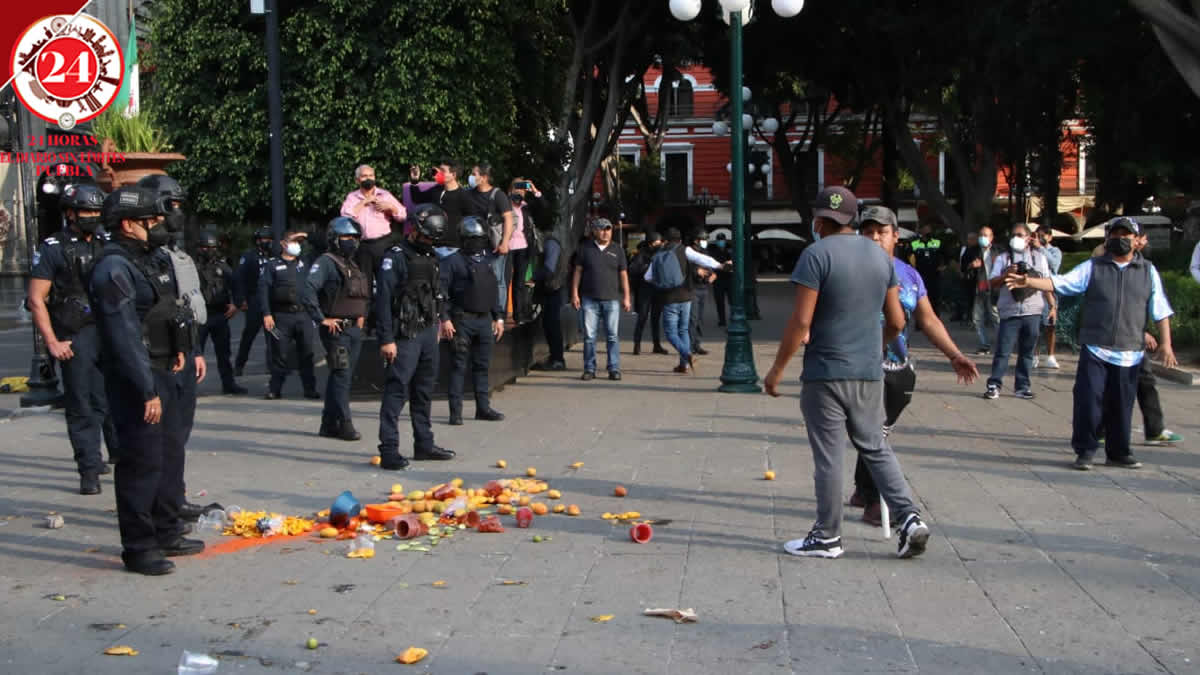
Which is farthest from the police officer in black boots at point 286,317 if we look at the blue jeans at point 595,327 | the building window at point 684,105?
the building window at point 684,105

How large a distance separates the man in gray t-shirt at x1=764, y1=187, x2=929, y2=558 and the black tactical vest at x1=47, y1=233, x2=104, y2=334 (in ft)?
14.9

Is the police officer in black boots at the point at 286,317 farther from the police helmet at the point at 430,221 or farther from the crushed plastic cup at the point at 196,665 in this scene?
the crushed plastic cup at the point at 196,665

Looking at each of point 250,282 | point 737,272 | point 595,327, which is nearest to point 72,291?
point 250,282

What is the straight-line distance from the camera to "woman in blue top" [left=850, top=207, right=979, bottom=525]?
7.03 meters

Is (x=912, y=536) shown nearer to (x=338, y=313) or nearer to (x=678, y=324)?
(x=338, y=313)

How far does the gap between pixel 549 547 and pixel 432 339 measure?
3129 mm

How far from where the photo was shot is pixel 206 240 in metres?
13.9

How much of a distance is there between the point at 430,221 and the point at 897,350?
3638 mm

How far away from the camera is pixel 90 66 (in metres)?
10.2

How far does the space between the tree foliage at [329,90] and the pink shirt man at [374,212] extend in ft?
20.0

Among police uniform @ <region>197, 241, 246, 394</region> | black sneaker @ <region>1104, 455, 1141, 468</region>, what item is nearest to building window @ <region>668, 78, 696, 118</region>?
police uniform @ <region>197, 241, 246, 394</region>

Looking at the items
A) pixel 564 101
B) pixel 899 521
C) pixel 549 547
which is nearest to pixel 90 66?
pixel 549 547

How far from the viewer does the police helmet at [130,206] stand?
641 centimetres

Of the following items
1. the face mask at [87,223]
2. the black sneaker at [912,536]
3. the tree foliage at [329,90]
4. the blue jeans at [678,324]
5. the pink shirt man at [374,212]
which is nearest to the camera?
the black sneaker at [912,536]
